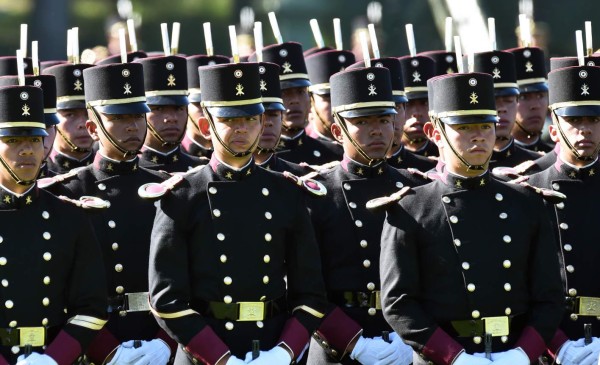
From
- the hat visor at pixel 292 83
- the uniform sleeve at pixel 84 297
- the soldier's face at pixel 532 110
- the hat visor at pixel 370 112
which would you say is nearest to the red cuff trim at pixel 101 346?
the uniform sleeve at pixel 84 297

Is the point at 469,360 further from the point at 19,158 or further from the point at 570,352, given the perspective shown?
the point at 19,158

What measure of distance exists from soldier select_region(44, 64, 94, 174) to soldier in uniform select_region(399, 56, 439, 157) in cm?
237

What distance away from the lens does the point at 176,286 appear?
9.09 metres

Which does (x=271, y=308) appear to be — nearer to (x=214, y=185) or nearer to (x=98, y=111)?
(x=214, y=185)

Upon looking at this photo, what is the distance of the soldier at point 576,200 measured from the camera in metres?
10.2

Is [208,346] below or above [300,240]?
below

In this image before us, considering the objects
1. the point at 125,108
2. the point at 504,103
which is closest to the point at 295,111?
the point at 504,103

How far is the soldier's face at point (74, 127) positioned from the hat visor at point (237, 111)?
2.44 meters

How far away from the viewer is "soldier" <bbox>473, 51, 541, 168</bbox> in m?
12.2

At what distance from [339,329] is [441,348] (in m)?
1.06

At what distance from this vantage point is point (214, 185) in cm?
935

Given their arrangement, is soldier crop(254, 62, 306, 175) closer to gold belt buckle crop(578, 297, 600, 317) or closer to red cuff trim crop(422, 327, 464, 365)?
gold belt buckle crop(578, 297, 600, 317)

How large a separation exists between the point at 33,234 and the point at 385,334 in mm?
2333

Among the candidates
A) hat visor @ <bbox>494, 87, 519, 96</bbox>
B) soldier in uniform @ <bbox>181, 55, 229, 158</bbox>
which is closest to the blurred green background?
soldier in uniform @ <bbox>181, 55, 229, 158</bbox>
